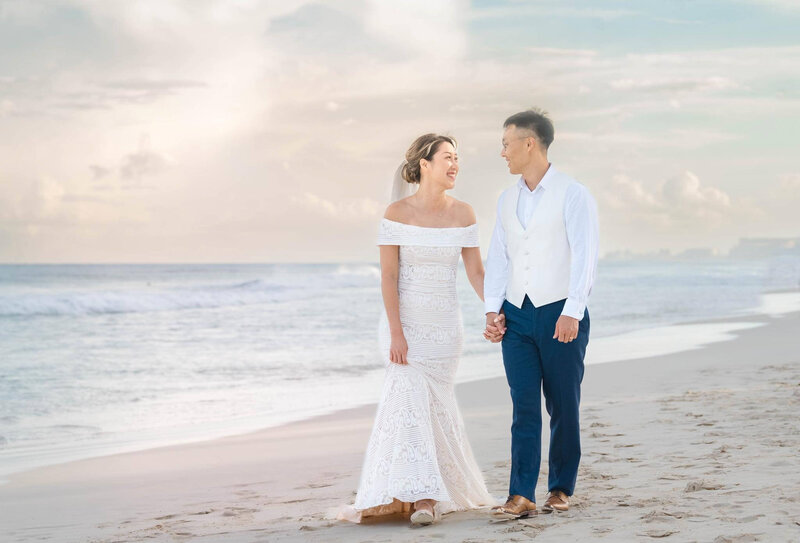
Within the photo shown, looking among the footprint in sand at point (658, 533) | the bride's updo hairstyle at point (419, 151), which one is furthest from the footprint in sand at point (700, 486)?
the bride's updo hairstyle at point (419, 151)

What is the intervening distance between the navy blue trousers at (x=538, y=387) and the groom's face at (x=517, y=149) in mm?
642

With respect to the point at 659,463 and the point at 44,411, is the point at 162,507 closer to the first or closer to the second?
the point at 659,463

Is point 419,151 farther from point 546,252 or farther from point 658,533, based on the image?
point 658,533

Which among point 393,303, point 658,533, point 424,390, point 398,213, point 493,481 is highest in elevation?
point 398,213

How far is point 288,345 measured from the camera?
14586 mm

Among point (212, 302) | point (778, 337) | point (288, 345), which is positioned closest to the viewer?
point (778, 337)

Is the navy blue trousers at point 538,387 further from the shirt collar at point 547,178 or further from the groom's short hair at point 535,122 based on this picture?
the groom's short hair at point 535,122

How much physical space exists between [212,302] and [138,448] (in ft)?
70.3

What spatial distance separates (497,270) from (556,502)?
1.10m

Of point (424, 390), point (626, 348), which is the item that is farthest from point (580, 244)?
point (626, 348)

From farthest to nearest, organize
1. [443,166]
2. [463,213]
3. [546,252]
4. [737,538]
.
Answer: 1. [463,213]
2. [443,166]
3. [546,252]
4. [737,538]

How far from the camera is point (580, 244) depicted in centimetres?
379

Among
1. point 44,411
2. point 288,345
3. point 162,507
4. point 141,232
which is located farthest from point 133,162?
point 162,507

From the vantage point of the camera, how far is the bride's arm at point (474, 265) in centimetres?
429
